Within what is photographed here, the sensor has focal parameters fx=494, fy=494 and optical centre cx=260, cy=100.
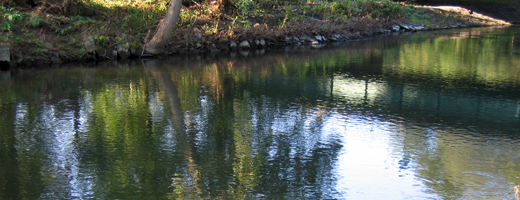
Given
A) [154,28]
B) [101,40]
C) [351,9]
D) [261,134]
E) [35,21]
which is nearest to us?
[261,134]

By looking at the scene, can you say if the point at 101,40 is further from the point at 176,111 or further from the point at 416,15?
the point at 416,15

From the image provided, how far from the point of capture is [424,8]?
39719 millimetres

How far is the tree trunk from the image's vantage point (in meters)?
17.9

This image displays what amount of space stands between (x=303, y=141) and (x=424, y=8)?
3559cm

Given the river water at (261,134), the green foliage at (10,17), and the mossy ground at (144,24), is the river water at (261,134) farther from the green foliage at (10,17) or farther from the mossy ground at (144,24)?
the green foliage at (10,17)

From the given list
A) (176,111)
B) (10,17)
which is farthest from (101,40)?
(176,111)

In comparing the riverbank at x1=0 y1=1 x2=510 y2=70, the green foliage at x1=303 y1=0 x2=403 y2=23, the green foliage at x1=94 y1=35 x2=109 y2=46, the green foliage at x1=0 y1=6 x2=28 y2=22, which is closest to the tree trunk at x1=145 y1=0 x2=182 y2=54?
the riverbank at x1=0 y1=1 x2=510 y2=70

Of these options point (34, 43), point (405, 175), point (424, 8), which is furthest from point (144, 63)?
point (424, 8)

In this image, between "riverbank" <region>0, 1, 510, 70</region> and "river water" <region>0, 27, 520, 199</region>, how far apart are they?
214 cm

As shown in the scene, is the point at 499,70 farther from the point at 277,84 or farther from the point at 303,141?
the point at 303,141

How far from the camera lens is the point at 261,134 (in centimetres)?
780

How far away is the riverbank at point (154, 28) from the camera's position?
16.8m

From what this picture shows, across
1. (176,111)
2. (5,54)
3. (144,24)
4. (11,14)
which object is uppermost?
(11,14)

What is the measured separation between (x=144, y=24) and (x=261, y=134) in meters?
13.7
